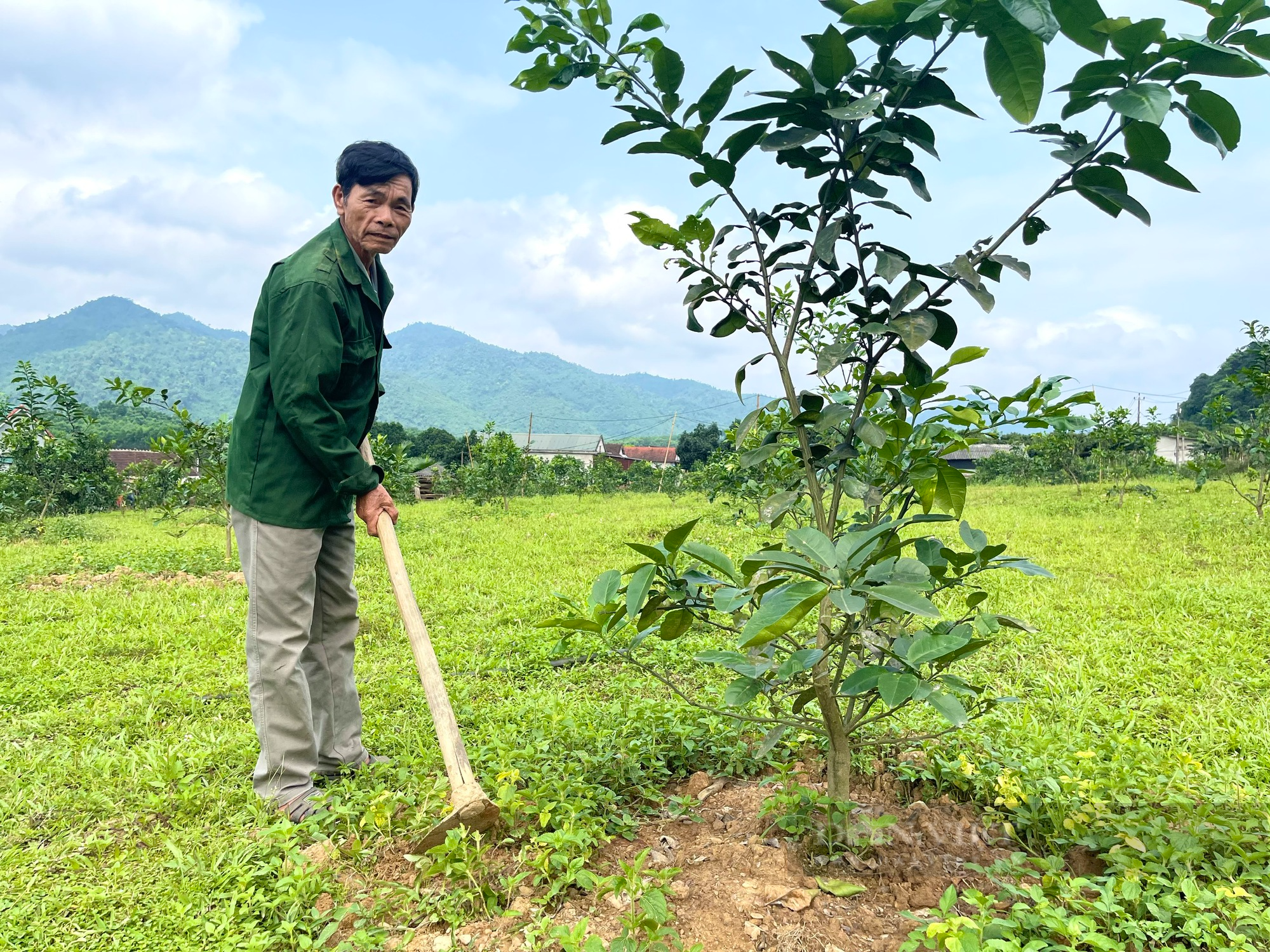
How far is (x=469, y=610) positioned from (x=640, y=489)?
58.0 feet

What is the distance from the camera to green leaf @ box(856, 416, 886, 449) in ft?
5.68

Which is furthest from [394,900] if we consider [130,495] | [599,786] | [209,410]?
[209,410]

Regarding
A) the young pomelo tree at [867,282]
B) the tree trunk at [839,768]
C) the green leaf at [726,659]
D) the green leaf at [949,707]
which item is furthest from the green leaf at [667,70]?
the tree trunk at [839,768]

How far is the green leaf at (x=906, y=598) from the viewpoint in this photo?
50.1 inches

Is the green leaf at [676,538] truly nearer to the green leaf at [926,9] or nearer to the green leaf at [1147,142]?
the green leaf at [926,9]

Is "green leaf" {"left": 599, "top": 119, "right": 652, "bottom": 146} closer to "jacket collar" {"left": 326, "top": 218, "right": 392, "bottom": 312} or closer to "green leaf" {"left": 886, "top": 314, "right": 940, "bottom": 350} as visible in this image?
"green leaf" {"left": 886, "top": 314, "right": 940, "bottom": 350}

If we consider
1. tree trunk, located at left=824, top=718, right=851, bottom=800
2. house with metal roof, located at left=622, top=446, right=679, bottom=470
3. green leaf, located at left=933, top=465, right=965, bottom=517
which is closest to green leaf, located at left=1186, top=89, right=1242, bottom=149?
green leaf, located at left=933, top=465, right=965, bottom=517

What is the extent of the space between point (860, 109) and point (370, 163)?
1.56 meters

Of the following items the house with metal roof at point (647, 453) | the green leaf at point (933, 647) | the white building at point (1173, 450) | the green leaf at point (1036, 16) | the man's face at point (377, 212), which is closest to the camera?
the green leaf at point (1036, 16)

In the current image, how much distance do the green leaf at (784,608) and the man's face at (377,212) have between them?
1.84 m

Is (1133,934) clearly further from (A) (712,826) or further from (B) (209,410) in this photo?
(B) (209,410)

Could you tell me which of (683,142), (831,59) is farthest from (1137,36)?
(683,142)

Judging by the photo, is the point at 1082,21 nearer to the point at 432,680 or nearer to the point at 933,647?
the point at 933,647

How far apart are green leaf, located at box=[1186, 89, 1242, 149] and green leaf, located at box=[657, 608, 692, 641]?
1.43 m
